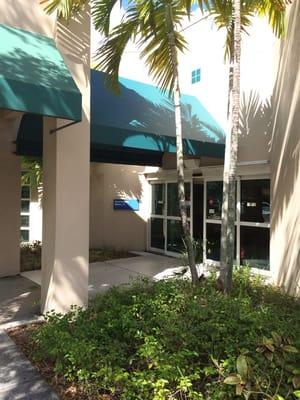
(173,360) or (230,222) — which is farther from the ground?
(230,222)

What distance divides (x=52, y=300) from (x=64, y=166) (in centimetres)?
208

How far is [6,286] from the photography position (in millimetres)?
8117

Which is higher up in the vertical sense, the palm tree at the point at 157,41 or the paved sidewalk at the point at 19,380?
the palm tree at the point at 157,41

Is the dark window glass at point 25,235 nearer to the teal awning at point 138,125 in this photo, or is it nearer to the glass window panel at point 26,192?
the glass window panel at point 26,192

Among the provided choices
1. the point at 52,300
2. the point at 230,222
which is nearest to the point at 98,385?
the point at 52,300

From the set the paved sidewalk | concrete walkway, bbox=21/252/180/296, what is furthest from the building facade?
the paved sidewalk

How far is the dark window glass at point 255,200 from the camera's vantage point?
29.4 feet

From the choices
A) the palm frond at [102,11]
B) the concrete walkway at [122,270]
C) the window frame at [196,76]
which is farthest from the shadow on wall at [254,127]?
the palm frond at [102,11]

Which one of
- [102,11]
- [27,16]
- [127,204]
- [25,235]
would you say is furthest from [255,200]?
[25,235]

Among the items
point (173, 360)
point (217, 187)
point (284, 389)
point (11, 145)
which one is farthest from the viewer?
point (217, 187)

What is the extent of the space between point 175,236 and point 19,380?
8.49 metres

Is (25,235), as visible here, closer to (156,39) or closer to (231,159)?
(156,39)

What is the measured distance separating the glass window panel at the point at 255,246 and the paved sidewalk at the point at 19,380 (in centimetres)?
610

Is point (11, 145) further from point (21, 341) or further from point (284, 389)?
point (284, 389)
